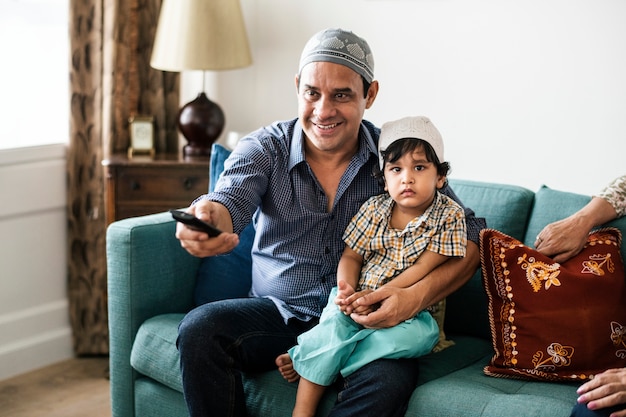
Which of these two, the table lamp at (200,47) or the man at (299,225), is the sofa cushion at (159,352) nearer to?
the man at (299,225)

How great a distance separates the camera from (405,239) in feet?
7.32

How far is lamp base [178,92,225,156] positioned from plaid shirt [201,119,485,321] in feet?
3.04

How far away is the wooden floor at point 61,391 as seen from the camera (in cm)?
301

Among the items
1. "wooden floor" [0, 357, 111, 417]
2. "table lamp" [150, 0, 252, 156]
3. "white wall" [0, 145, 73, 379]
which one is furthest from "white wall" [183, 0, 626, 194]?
"wooden floor" [0, 357, 111, 417]

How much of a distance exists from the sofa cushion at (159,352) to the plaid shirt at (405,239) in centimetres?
58

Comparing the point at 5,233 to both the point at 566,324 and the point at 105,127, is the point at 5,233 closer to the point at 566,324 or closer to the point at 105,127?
the point at 105,127

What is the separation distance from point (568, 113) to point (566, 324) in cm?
95

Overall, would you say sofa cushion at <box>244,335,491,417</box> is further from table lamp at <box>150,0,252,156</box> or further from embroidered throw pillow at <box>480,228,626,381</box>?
table lamp at <box>150,0,252,156</box>

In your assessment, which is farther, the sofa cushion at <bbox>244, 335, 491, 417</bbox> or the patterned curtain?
the patterned curtain

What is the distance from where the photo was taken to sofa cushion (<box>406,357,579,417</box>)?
1.93 metres


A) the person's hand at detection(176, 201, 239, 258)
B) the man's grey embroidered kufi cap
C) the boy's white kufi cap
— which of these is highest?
the man's grey embroidered kufi cap

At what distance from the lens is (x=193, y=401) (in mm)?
2186

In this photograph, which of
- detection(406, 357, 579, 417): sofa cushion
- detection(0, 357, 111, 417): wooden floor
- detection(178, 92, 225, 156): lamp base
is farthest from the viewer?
detection(178, 92, 225, 156): lamp base

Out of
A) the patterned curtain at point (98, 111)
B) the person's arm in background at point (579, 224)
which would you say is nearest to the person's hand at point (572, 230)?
the person's arm in background at point (579, 224)
